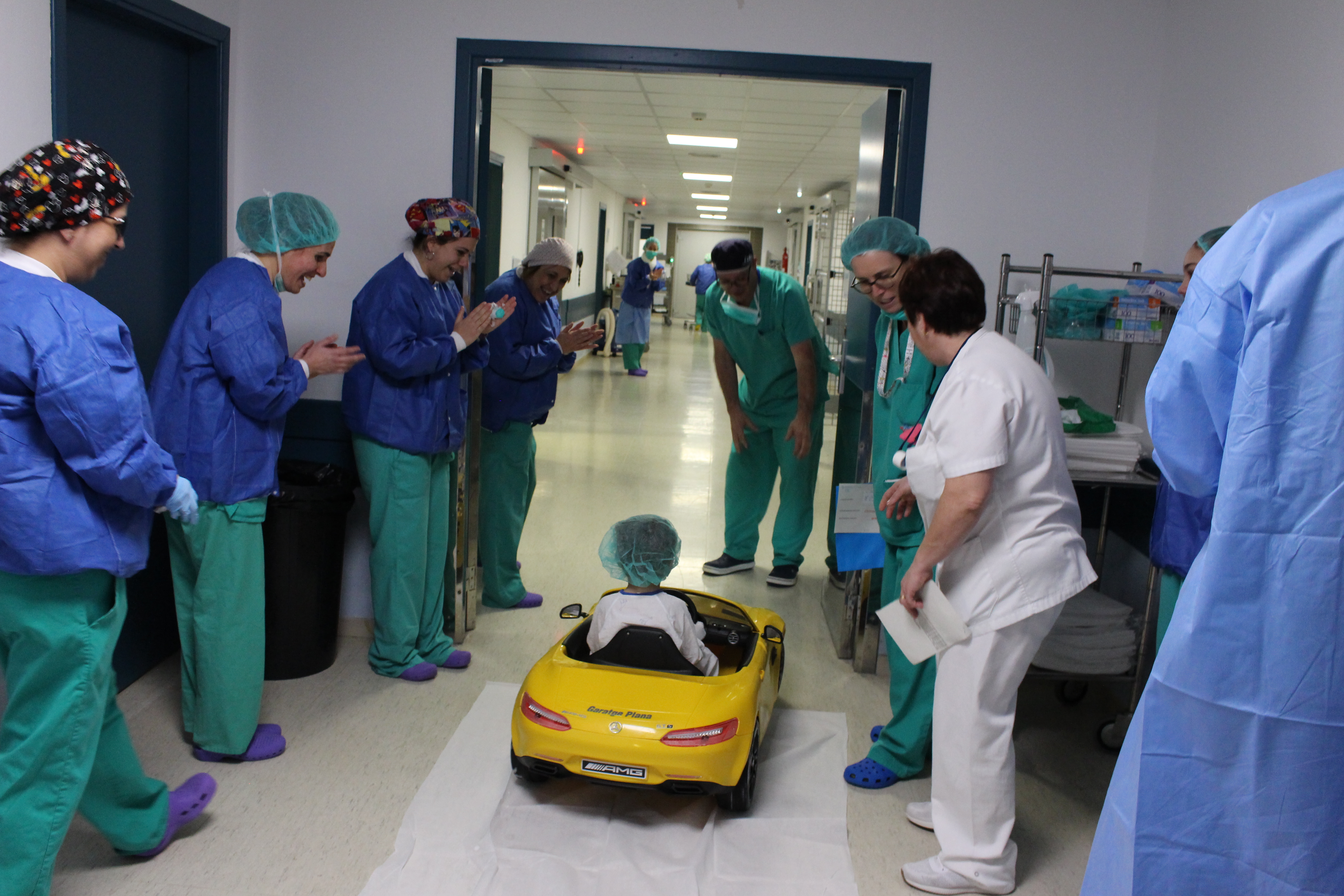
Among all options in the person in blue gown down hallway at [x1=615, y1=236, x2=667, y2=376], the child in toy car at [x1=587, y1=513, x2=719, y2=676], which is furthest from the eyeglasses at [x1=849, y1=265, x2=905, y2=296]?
the person in blue gown down hallway at [x1=615, y1=236, x2=667, y2=376]

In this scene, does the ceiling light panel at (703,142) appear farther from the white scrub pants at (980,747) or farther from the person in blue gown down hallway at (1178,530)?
the white scrub pants at (980,747)

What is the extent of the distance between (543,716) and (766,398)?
2318 millimetres

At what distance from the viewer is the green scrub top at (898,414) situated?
8.96ft

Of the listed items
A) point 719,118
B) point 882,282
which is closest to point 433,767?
point 882,282

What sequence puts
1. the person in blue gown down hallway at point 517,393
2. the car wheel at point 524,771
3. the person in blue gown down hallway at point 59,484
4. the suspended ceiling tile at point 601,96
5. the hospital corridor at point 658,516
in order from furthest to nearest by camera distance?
the suspended ceiling tile at point 601,96 < the person in blue gown down hallway at point 517,393 < the car wheel at point 524,771 < the person in blue gown down hallway at point 59,484 < the hospital corridor at point 658,516

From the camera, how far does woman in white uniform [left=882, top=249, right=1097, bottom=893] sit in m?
2.06

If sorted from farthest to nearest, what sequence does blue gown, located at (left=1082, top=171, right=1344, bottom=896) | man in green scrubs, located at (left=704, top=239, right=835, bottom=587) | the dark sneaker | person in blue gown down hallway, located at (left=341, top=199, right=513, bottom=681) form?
the dark sneaker < man in green scrubs, located at (left=704, top=239, right=835, bottom=587) < person in blue gown down hallway, located at (left=341, top=199, right=513, bottom=681) < blue gown, located at (left=1082, top=171, right=1344, bottom=896)

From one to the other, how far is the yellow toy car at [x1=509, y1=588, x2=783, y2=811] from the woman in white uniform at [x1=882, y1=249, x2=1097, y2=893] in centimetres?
47

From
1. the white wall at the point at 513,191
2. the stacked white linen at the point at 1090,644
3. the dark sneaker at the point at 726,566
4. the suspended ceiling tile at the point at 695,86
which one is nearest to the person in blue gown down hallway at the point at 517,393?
the dark sneaker at the point at 726,566

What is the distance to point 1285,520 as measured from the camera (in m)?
1.33

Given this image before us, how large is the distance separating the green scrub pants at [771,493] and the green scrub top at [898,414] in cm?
135

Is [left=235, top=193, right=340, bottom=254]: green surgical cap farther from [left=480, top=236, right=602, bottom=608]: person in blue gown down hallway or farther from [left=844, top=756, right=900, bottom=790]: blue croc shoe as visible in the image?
[left=844, top=756, right=900, bottom=790]: blue croc shoe

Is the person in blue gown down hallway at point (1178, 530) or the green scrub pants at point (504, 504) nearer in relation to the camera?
the person in blue gown down hallway at point (1178, 530)

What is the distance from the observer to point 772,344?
168 inches
